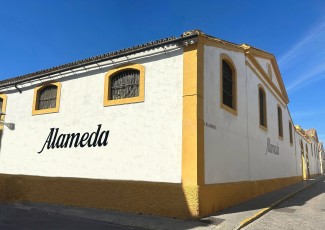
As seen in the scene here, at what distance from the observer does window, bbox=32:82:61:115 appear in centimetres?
1248

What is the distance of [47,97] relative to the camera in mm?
12984

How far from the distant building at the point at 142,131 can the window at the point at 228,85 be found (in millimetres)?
40

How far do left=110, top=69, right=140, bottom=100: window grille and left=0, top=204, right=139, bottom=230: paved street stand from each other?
14.2 ft

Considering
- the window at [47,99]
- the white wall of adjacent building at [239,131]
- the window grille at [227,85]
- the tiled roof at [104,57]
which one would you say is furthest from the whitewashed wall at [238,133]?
the window at [47,99]

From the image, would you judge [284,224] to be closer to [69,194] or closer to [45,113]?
[69,194]

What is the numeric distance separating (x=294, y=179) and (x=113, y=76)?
1867cm

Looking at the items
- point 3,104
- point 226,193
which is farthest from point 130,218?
point 3,104

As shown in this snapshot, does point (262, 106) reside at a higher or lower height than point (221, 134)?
higher

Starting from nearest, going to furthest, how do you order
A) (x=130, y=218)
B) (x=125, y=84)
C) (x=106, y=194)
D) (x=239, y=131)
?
(x=130, y=218) < (x=106, y=194) < (x=125, y=84) < (x=239, y=131)

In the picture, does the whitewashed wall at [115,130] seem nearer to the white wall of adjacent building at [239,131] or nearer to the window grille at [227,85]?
the white wall of adjacent building at [239,131]

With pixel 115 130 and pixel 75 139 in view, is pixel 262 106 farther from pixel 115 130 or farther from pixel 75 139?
pixel 75 139

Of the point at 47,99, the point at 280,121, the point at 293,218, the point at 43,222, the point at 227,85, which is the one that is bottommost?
the point at 43,222

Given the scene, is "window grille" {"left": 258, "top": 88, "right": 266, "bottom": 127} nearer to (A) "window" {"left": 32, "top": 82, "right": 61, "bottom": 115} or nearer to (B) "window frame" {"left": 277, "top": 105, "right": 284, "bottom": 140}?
(B) "window frame" {"left": 277, "top": 105, "right": 284, "bottom": 140}

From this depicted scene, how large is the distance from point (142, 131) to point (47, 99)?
5366 mm
